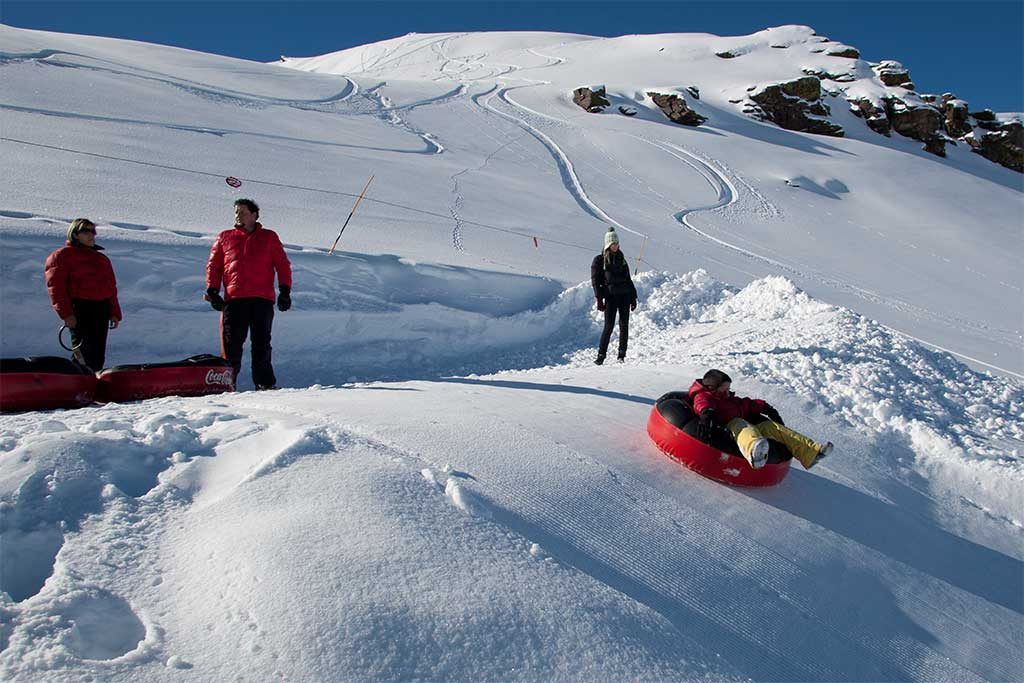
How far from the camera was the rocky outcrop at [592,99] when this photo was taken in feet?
110

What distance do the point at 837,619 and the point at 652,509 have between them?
1.09 metres

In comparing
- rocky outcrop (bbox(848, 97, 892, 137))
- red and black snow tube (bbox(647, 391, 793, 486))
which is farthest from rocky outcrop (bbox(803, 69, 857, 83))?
red and black snow tube (bbox(647, 391, 793, 486))

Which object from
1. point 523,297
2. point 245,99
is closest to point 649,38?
point 245,99

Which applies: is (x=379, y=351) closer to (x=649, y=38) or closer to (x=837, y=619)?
(x=837, y=619)

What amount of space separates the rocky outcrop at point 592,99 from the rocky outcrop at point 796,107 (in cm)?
1125

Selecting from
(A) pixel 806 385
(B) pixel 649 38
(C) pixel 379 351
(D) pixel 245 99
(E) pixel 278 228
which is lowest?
(C) pixel 379 351

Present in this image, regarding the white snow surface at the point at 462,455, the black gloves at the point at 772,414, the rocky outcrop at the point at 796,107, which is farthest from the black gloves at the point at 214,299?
the rocky outcrop at the point at 796,107

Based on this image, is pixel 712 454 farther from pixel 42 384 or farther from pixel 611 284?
pixel 42 384

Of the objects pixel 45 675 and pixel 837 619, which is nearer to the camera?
pixel 45 675

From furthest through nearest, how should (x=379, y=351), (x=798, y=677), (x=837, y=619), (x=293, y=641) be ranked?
(x=379, y=351)
(x=837, y=619)
(x=798, y=677)
(x=293, y=641)

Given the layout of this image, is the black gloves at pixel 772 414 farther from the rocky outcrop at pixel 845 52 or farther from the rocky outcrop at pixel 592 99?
the rocky outcrop at pixel 845 52

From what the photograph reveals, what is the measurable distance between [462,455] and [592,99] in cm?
3346

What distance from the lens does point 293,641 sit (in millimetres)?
2117

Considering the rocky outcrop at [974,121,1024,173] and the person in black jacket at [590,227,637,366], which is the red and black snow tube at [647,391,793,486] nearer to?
the person in black jacket at [590,227,637,366]
